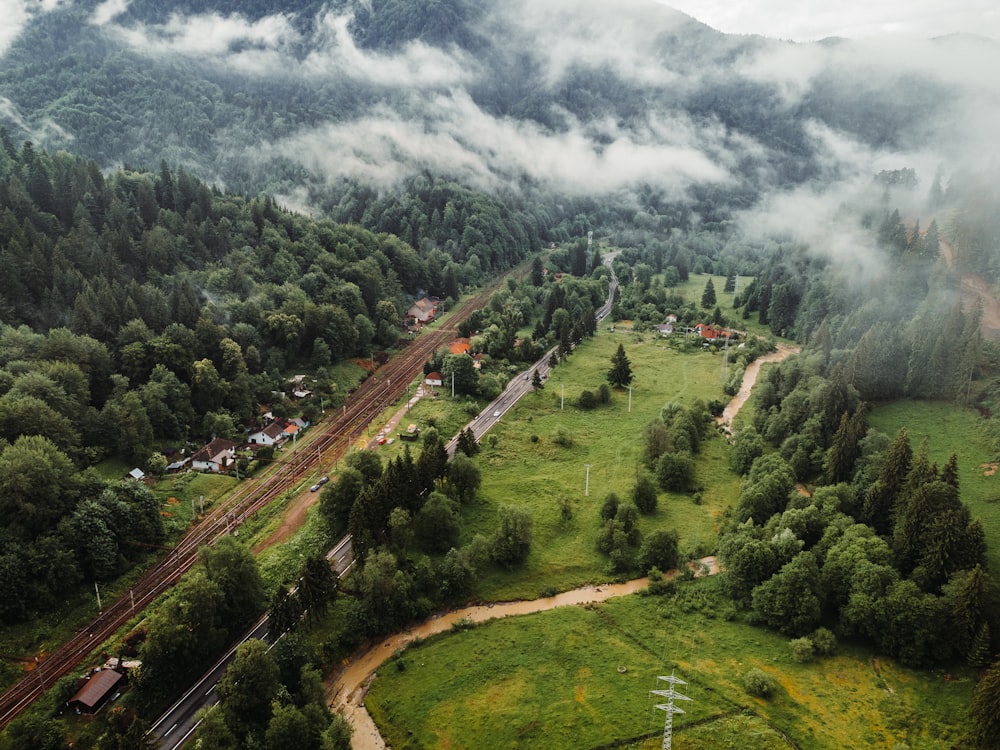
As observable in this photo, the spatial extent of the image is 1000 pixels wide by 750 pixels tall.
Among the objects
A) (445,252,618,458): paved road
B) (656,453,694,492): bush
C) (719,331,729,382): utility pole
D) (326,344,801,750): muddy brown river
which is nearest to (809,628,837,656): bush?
(326,344,801,750): muddy brown river

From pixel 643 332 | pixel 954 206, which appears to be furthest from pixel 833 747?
pixel 954 206

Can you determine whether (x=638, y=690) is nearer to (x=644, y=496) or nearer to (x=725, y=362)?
(x=644, y=496)

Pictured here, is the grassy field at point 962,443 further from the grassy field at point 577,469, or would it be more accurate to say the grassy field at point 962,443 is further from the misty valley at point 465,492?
the grassy field at point 577,469

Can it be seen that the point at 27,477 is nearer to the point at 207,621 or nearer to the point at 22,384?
the point at 22,384

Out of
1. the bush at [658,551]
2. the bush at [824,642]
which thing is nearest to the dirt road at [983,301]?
the bush at [824,642]

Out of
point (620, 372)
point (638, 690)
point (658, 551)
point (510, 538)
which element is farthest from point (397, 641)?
point (620, 372)

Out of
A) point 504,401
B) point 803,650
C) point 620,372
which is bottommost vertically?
point 504,401
